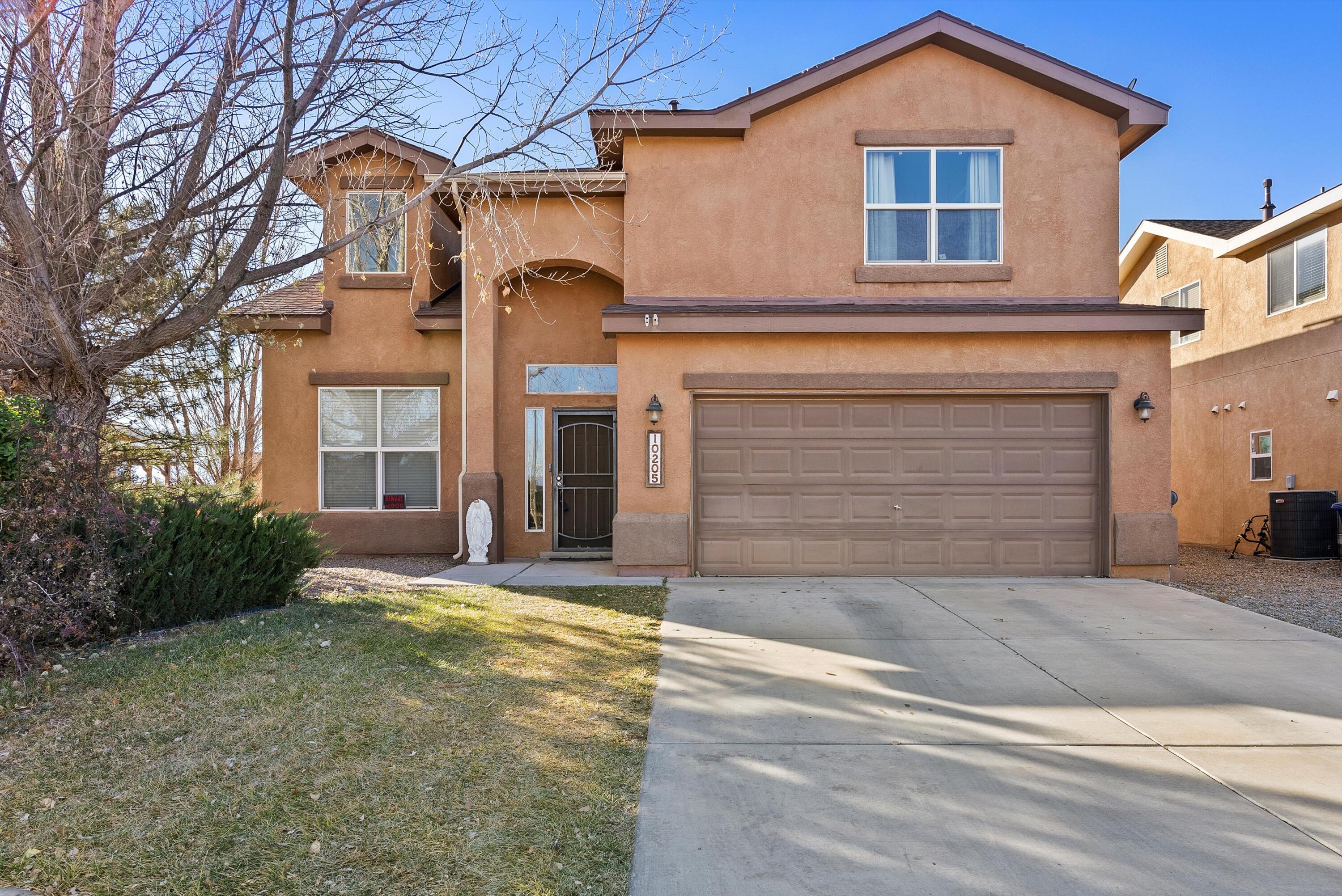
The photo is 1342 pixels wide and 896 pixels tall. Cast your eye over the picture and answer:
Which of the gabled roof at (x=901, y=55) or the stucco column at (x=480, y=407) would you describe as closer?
the gabled roof at (x=901, y=55)

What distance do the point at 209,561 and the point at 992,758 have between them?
6673 mm

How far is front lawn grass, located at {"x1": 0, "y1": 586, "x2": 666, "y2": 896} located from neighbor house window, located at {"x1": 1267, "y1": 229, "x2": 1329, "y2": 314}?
13931mm

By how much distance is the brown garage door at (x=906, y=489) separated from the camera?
33.5 feet

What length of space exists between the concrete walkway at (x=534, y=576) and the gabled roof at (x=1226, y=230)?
26.3 ft

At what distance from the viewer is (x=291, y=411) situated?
12.4 metres

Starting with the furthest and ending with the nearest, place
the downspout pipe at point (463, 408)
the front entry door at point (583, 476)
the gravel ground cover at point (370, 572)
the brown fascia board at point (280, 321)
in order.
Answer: the front entry door at point (583, 476) < the brown fascia board at point (280, 321) < the downspout pipe at point (463, 408) < the gravel ground cover at point (370, 572)

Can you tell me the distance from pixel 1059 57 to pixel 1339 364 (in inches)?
291

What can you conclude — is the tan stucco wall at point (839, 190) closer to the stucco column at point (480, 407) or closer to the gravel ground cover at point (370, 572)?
the stucco column at point (480, 407)

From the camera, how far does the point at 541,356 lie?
12.1 metres

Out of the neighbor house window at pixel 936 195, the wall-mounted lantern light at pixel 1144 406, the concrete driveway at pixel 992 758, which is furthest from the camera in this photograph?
the neighbor house window at pixel 936 195

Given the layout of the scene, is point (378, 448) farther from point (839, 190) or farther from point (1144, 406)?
point (1144, 406)

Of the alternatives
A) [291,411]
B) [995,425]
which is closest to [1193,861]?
[995,425]

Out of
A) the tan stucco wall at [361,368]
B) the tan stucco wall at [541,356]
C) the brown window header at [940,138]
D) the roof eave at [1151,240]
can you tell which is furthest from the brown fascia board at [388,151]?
the roof eave at [1151,240]

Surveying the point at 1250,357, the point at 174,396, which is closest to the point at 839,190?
the point at 1250,357
